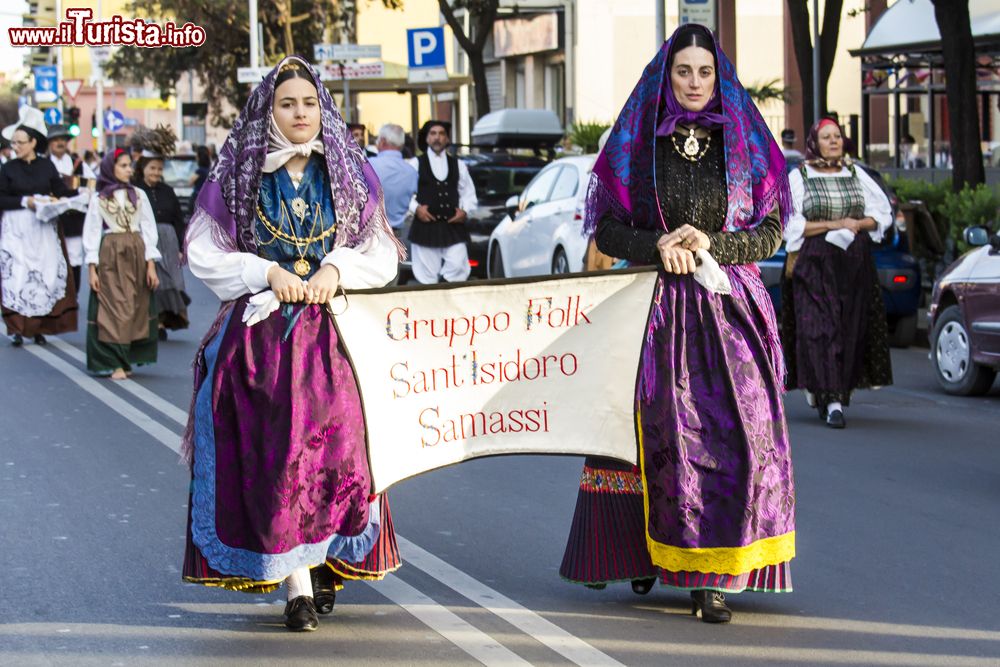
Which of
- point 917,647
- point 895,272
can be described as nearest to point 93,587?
point 917,647

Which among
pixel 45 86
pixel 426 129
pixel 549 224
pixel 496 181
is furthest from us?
pixel 45 86

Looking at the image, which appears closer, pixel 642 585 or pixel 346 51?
pixel 642 585

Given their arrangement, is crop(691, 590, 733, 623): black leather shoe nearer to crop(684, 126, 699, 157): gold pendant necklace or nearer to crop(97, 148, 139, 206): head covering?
A: crop(684, 126, 699, 157): gold pendant necklace

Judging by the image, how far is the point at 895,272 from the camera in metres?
15.5

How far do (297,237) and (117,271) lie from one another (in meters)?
8.47

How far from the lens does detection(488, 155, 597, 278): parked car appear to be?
1706 centimetres

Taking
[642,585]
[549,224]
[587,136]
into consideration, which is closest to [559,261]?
[549,224]

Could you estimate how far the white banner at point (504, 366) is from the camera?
5.91 meters

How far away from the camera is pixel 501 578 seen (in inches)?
263

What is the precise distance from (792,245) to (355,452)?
5824 millimetres

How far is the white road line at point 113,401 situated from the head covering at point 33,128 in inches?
76.7

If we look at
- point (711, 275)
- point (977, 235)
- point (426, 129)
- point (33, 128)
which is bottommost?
point (977, 235)

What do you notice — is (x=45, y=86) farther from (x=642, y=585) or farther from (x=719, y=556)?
(x=719, y=556)

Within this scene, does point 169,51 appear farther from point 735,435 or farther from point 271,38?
point 735,435
